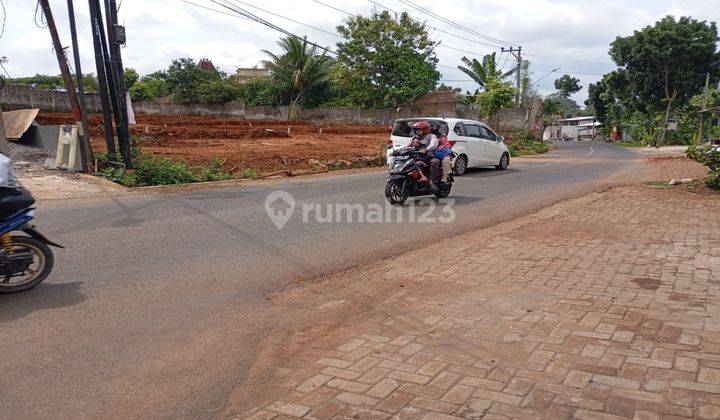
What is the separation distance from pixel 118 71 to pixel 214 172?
3.51m

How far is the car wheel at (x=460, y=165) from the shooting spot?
15859mm

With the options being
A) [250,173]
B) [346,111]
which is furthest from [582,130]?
[250,173]

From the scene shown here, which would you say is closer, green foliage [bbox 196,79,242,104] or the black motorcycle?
the black motorcycle

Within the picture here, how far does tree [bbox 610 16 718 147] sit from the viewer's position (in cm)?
3872

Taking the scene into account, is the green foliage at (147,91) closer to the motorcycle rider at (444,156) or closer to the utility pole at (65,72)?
the utility pole at (65,72)

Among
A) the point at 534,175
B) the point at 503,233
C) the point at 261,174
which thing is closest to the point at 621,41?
the point at 534,175

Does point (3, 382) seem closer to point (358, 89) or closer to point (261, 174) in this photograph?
point (261, 174)

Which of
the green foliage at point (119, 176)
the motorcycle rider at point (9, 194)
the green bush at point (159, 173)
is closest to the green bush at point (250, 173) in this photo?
the green bush at point (159, 173)

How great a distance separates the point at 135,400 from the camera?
311cm

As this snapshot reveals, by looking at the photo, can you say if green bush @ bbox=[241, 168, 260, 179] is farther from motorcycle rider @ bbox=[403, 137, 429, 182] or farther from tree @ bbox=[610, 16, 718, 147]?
tree @ bbox=[610, 16, 718, 147]

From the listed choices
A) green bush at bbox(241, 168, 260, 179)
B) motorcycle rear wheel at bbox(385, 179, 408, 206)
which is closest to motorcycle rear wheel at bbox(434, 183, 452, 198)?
motorcycle rear wheel at bbox(385, 179, 408, 206)

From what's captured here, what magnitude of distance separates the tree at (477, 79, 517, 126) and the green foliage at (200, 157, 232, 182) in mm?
21460

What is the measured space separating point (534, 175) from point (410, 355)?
1421 centimetres

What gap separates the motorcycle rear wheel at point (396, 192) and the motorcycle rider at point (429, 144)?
2.09 ft
